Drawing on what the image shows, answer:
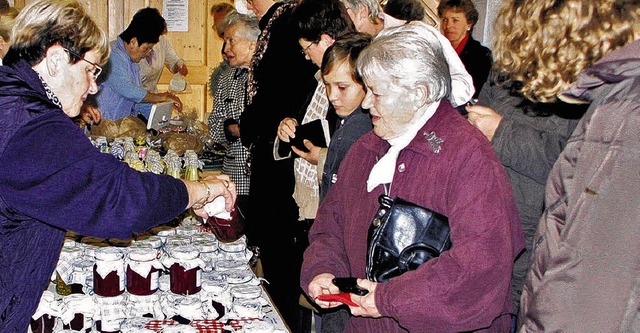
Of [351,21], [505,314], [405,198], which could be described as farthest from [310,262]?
[351,21]

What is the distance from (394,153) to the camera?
1.88 m

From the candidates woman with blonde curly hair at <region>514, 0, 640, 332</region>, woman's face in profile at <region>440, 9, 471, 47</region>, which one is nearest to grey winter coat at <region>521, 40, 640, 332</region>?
woman with blonde curly hair at <region>514, 0, 640, 332</region>

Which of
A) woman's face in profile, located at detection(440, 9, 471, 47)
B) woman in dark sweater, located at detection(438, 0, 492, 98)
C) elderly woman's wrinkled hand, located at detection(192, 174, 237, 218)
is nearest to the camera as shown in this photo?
elderly woman's wrinkled hand, located at detection(192, 174, 237, 218)

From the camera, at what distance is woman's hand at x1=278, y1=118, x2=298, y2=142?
10.0ft

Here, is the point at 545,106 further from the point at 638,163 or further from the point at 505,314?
the point at 638,163

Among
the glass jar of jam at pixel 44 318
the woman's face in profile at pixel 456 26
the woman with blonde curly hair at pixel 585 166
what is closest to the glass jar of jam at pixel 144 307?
the glass jar of jam at pixel 44 318

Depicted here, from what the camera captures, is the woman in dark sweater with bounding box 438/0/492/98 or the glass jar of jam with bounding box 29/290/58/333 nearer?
the glass jar of jam with bounding box 29/290/58/333

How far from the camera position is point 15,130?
1.56 metres

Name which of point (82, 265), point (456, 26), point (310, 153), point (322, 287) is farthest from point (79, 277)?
point (456, 26)

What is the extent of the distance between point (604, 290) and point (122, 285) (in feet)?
5.57

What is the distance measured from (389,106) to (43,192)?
2.97 feet

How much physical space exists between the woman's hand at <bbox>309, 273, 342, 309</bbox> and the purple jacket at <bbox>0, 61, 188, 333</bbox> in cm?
48

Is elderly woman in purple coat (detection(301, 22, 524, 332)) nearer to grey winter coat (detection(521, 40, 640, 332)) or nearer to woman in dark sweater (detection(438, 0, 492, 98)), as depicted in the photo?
Result: grey winter coat (detection(521, 40, 640, 332))

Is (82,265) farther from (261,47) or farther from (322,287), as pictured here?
(261,47)
